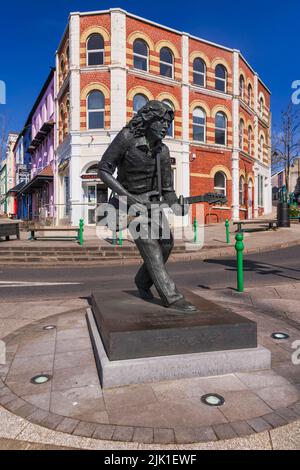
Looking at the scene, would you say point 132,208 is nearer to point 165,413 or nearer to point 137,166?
point 137,166

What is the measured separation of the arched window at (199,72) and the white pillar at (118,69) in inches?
228

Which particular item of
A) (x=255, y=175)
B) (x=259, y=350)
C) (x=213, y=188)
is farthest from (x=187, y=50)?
(x=259, y=350)

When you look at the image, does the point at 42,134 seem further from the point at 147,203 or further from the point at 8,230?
the point at 147,203

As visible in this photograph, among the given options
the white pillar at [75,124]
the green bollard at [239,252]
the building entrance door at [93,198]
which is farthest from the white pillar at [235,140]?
the green bollard at [239,252]

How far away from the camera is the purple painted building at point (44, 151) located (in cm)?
2595

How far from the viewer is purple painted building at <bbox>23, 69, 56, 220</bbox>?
26.0 m

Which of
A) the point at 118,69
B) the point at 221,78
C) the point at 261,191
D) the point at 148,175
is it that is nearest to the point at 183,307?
the point at 148,175

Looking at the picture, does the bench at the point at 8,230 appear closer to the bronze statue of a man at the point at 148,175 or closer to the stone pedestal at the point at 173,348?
the bronze statue of a man at the point at 148,175

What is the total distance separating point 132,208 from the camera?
4055 millimetres

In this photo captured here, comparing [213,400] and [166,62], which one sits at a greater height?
[166,62]

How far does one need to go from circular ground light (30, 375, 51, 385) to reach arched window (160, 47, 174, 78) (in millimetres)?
22359

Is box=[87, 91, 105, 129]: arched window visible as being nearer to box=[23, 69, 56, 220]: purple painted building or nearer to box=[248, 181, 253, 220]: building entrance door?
box=[23, 69, 56, 220]: purple painted building

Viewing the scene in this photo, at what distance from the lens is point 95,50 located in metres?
20.3

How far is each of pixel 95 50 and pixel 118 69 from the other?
1960mm
